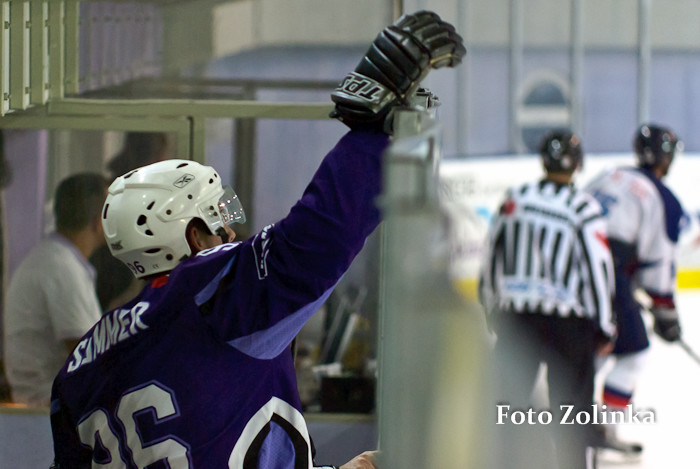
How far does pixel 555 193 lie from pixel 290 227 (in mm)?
1214

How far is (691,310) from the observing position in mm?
6594

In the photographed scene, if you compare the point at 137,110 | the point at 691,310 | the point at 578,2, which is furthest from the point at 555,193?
the point at 578,2

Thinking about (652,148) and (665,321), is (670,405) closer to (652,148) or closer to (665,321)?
(665,321)

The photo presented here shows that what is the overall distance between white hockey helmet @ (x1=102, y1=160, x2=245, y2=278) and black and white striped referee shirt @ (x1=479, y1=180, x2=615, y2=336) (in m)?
0.44

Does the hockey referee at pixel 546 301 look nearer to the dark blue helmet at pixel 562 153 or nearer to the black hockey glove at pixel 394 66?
the dark blue helmet at pixel 562 153

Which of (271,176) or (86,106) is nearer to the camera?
(86,106)

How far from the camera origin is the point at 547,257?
1.81 meters

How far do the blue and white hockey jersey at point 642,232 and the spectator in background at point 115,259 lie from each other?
2323 mm

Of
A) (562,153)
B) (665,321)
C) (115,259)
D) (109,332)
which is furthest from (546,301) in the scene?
(665,321)

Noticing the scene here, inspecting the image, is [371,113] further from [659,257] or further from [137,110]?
[659,257]

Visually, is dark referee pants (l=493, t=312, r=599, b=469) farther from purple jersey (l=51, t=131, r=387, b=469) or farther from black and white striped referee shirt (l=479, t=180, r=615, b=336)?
purple jersey (l=51, t=131, r=387, b=469)

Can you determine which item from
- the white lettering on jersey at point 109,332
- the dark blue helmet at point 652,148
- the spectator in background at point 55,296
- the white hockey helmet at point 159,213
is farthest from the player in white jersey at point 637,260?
the white lettering on jersey at point 109,332

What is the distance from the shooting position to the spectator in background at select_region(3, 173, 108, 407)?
2.56 meters

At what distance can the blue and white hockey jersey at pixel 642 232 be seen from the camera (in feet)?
14.0
